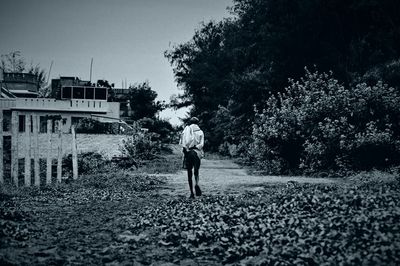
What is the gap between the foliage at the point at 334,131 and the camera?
1775 cm

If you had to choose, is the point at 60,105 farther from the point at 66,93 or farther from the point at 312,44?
the point at 312,44

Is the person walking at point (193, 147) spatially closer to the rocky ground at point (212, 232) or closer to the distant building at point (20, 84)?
the rocky ground at point (212, 232)

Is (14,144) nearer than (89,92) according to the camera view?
Yes

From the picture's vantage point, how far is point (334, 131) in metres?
18.4

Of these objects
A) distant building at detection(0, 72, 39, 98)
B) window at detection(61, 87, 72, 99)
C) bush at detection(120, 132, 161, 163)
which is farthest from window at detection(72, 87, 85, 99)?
bush at detection(120, 132, 161, 163)

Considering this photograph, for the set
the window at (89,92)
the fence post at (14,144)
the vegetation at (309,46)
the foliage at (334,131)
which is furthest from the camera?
the window at (89,92)

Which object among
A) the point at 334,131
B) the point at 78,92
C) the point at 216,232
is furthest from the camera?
the point at 78,92

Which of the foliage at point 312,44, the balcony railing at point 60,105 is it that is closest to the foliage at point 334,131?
the foliage at point 312,44

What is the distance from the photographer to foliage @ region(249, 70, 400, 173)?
58.2 ft

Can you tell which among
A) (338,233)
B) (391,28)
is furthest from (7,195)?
(391,28)

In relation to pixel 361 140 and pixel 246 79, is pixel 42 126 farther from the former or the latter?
pixel 361 140

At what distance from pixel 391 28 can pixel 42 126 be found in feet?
91.6

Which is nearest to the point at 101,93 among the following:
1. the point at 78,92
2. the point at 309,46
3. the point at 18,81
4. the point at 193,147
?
the point at 78,92

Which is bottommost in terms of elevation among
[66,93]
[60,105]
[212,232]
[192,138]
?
[212,232]
